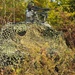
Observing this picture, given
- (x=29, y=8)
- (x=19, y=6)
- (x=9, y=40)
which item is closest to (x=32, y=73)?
(x=9, y=40)

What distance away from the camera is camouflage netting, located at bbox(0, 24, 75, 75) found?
6.24 metres

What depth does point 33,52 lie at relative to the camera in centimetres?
666

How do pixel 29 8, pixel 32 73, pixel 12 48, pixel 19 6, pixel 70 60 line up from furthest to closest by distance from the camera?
pixel 19 6
pixel 29 8
pixel 12 48
pixel 70 60
pixel 32 73

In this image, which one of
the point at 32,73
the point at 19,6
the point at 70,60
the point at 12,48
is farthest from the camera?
the point at 19,6

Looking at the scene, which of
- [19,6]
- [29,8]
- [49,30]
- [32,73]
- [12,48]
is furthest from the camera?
[19,6]

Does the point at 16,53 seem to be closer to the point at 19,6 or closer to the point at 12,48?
the point at 12,48

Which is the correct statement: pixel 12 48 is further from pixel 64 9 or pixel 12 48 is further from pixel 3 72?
pixel 64 9

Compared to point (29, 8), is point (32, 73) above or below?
below

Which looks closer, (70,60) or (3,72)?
(3,72)

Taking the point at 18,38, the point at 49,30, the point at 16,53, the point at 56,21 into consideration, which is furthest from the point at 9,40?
the point at 56,21

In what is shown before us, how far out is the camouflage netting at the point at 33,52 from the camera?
624 cm

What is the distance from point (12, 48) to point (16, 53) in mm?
276

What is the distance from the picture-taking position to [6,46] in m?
7.93

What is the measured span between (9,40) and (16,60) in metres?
0.92
